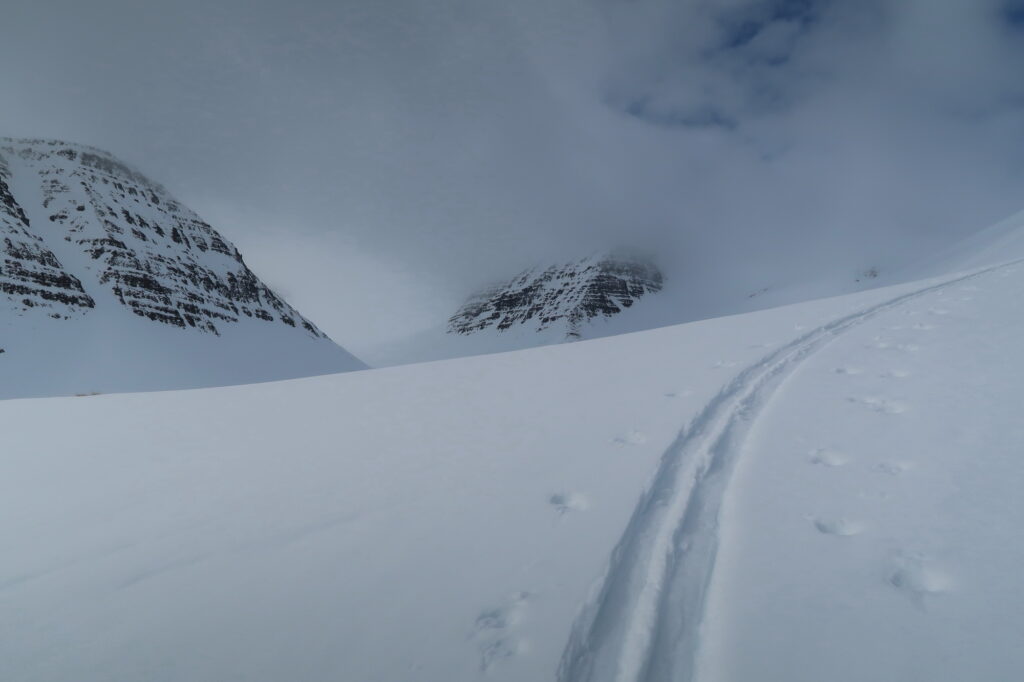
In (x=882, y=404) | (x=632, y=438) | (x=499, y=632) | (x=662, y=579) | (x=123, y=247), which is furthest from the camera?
(x=123, y=247)

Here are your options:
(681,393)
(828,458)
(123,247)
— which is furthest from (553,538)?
(123,247)

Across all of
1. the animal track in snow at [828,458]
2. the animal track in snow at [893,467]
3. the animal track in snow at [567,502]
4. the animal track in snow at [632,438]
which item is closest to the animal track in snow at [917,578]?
the animal track in snow at [893,467]

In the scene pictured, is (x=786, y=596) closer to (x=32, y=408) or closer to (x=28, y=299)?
(x=32, y=408)

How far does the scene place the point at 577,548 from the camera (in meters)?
2.61

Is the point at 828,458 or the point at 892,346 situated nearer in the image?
the point at 828,458

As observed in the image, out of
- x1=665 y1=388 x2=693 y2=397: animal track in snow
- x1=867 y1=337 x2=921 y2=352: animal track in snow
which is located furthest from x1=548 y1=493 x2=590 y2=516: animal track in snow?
x1=867 y1=337 x2=921 y2=352: animal track in snow

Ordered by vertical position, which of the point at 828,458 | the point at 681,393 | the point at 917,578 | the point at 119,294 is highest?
the point at 119,294

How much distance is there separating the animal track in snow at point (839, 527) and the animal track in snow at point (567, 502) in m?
1.37

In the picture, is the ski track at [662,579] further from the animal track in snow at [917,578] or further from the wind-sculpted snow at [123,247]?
the wind-sculpted snow at [123,247]

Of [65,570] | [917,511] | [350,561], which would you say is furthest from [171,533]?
[917,511]

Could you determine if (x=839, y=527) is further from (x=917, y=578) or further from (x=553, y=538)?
(x=553, y=538)

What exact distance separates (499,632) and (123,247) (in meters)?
108

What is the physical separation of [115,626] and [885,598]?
3746 millimetres

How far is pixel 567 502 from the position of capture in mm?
3229
